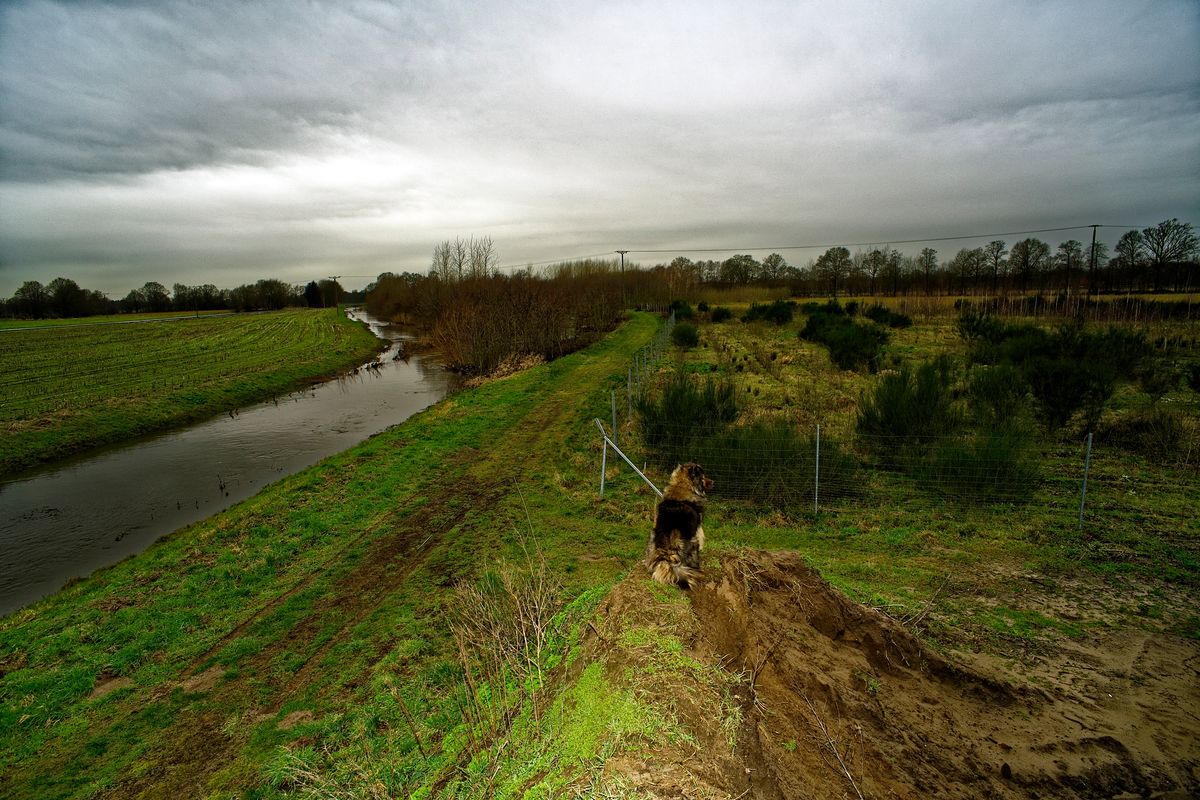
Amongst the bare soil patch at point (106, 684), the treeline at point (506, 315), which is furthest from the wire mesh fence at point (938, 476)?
the treeline at point (506, 315)

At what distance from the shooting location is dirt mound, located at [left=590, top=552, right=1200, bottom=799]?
9.21 ft

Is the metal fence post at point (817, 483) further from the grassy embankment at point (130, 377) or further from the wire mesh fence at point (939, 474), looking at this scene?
the grassy embankment at point (130, 377)

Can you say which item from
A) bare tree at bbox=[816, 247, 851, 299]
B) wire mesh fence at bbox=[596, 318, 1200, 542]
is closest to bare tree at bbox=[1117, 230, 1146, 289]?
bare tree at bbox=[816, 247, 851, 299]

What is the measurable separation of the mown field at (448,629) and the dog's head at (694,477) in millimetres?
959

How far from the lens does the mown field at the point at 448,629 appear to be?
130 inches

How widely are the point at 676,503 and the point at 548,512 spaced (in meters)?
4.62

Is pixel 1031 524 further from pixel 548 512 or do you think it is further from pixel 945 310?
pixel 945 310

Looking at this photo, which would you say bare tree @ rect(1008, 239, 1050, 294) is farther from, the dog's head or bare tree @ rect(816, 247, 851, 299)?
the dog's head

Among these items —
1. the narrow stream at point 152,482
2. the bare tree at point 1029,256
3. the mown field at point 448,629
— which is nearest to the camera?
the mown field at point 448,629

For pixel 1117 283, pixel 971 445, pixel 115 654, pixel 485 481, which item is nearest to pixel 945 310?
pixel 1117 283

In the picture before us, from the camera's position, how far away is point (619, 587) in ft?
14.4

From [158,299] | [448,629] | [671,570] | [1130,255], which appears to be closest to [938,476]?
[671,570]

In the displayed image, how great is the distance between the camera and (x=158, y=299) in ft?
305

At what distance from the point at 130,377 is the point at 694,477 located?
100 feet
